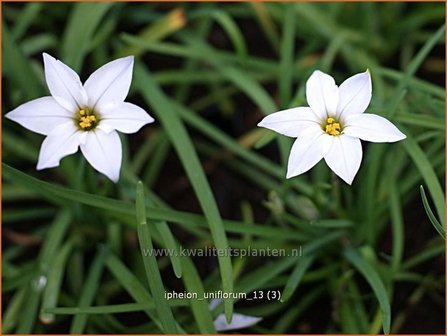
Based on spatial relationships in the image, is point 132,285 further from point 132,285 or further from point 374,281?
point 374,281

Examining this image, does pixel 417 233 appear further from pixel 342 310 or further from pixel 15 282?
pixel 15 282

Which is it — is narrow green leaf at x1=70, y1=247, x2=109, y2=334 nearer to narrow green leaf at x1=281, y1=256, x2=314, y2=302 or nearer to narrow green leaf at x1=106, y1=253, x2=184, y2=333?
narrow green leaf at x1=106, y1=253, x2=184, y2=333

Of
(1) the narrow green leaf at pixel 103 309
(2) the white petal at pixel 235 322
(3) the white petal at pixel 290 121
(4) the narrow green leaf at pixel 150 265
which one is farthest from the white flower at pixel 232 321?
(3) the white petal at pixel 290 121

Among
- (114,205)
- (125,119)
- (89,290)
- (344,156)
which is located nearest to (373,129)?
(344,156)

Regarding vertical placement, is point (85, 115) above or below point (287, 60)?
below

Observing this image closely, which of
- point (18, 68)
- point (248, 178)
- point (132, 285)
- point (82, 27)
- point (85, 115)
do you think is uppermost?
point (82, 27)

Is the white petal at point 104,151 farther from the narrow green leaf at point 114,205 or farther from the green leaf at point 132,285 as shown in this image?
the green leaf at point 132,285

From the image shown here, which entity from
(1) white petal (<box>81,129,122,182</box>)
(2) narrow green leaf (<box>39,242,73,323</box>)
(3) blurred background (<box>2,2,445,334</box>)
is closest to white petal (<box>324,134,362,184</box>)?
(3) blurred background (<box>2,2,445,334</box>)
